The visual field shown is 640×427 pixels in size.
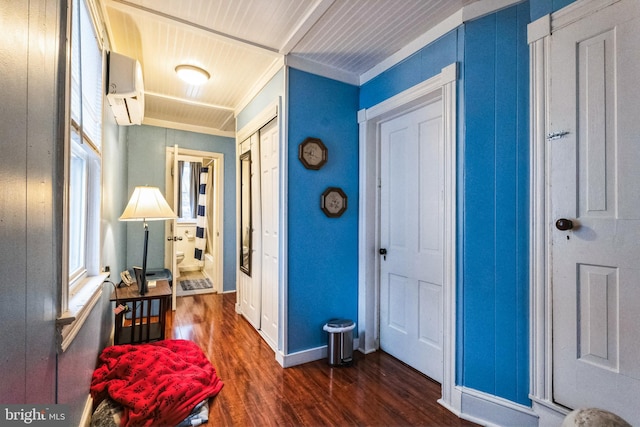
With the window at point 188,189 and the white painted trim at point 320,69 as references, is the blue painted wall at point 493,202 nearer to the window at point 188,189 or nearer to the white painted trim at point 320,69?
the white painted trim at point 320,69

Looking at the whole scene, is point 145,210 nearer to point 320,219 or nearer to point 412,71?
point 320,219

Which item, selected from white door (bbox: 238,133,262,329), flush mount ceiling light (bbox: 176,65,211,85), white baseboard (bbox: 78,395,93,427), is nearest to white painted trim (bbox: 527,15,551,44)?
white door (bbox: 238,133,262,329)

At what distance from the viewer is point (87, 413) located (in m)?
1.69

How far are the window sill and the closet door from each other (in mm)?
1347

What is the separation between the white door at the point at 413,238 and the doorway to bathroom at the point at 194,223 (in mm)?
2790

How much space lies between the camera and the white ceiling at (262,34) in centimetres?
194

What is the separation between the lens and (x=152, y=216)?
7.95 ft

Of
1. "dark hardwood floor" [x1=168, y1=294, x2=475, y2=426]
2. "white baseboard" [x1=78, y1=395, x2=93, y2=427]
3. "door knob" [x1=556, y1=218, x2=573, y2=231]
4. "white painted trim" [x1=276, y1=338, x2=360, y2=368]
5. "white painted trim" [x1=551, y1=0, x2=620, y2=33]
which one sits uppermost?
"white painted trim" [x1=551, y1=0, x2=620, y2=33]

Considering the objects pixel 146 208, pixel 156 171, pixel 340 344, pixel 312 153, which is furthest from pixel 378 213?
pixel 156 171

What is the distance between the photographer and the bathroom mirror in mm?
3530

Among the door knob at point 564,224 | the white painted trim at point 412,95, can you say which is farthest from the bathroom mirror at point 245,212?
the door knob at point 564,224

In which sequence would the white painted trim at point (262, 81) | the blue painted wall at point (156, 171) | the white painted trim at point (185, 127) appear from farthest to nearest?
the white painted trim at point (185, 127) < the blue painted wall at point (156, 171) < the white painted trim at point (262, 81)

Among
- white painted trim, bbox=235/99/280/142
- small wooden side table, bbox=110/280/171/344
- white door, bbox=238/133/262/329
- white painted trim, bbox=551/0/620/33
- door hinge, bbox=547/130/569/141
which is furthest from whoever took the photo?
white door, bbox=238/133/262/329

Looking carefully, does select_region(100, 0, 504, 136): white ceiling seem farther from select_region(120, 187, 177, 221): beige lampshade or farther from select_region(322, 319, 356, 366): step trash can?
select_region(322, 319, 356, 366): step trash can
